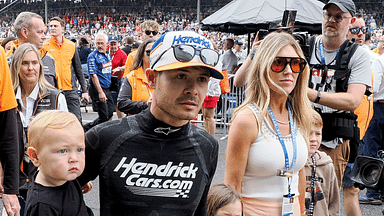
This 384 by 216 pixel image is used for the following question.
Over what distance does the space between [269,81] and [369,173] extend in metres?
1.30

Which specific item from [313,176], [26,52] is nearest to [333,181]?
[313,176]

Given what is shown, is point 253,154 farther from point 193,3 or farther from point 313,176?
point 193,3

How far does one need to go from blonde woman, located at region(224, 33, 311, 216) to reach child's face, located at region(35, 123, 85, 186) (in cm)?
100

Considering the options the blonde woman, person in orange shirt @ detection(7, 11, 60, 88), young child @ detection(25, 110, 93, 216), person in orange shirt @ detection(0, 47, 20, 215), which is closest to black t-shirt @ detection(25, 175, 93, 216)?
young child @ detection(25, 110, 93, 216)

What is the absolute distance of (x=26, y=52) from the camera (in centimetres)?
386

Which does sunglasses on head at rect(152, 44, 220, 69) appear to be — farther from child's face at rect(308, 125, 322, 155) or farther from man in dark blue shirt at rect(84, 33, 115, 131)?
man in dark blue shirt at rect(84, 33, 115, 131)

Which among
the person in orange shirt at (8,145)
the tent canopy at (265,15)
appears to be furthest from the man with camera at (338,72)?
the tent canopy at (265,15)

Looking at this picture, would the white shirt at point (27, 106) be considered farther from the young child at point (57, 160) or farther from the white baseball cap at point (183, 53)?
the white baseball cap at point (183, 53)

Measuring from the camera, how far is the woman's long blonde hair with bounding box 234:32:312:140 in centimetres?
251

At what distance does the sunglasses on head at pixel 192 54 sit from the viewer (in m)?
1.63

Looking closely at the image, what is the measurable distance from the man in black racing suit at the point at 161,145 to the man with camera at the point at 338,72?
1.81m

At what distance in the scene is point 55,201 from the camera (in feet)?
5.36

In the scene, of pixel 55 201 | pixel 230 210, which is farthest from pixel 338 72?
pixel 55 201

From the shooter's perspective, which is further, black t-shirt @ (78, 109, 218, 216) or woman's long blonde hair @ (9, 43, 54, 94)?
woman's long blonde hair @ (9, 43, 54, 94)
